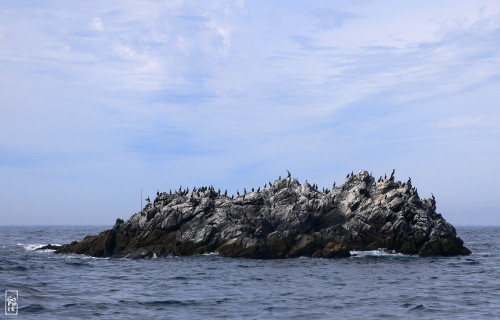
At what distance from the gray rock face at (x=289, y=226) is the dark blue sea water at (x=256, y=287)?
303 centimetres

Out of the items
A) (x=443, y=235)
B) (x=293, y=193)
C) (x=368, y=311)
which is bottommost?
(x=368, y=311)

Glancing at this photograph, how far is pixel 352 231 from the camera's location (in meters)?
71.2

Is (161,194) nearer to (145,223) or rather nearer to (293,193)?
(145,223)

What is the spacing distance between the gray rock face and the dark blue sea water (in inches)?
119

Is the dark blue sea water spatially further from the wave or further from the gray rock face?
the gray rock face

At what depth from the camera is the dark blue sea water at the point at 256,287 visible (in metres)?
37.8

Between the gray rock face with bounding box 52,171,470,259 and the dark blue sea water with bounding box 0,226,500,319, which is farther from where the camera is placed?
the gray rock face with bounding box 52,171,470,259

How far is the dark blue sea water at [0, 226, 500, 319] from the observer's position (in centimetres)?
3778

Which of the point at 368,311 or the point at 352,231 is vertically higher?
the point at 352,231

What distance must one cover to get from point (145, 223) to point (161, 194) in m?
7.48

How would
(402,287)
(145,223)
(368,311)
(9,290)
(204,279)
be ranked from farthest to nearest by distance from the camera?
(145,223) → (204,279) → (402,287) → (9,290) → (368,311)

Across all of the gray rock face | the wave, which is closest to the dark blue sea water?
the wave

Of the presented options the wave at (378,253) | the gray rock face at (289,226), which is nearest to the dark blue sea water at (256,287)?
the wave at (378,253)

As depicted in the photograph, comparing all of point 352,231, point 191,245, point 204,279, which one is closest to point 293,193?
point 352,231
